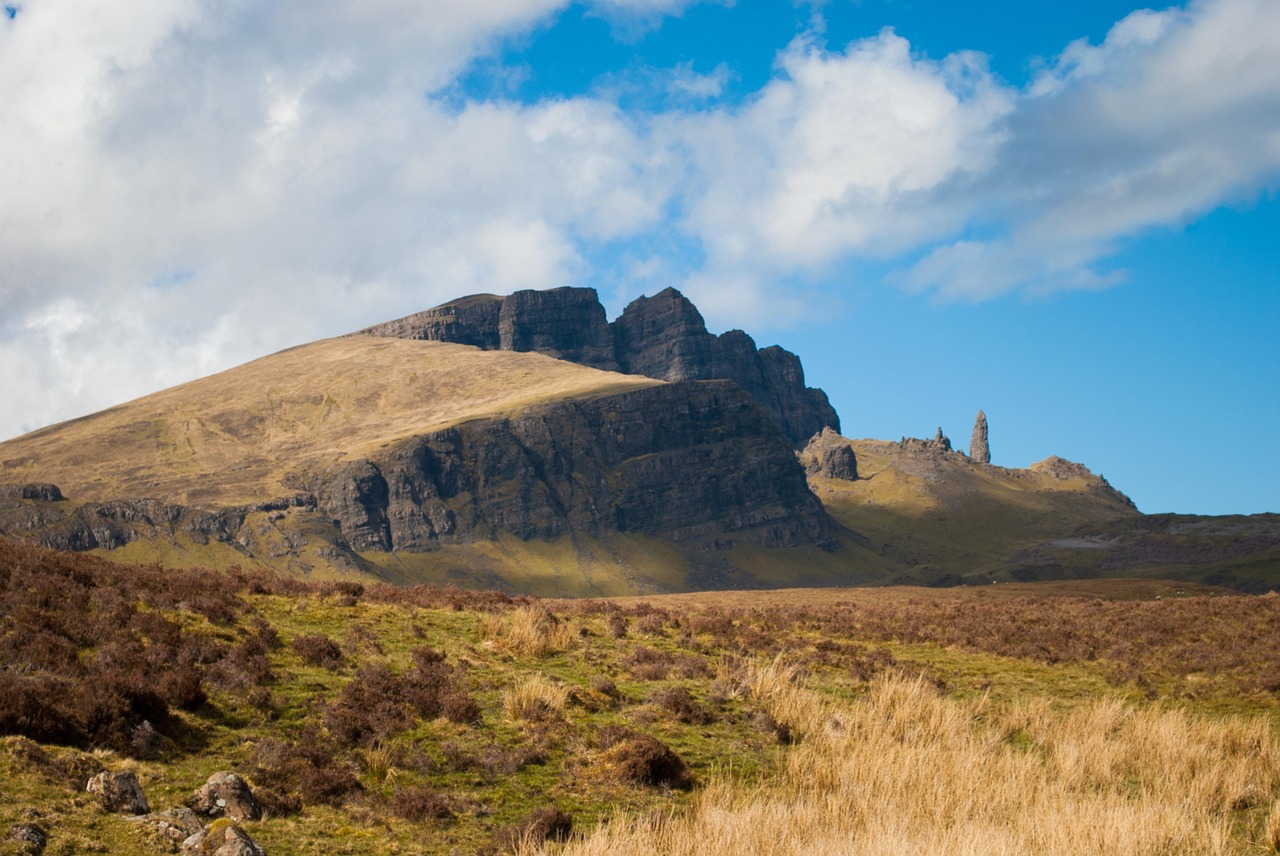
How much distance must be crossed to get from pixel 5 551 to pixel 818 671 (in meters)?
20.1

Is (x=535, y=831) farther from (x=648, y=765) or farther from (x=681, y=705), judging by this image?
(x=681, y=705)

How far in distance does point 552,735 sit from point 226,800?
6.22 metres

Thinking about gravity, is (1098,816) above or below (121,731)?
below

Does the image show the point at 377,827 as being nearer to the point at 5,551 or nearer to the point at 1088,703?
the point at 5,551

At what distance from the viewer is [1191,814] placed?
1566 cm

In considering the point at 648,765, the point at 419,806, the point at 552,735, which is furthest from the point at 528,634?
Answer: the point at 419,806

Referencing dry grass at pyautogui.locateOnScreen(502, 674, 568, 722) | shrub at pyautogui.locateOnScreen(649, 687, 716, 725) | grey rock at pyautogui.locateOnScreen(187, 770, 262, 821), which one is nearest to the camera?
grey rock at pyautogui.locateOnScreen(187, 770, 262, 821)

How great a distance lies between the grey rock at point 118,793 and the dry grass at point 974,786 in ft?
18.8

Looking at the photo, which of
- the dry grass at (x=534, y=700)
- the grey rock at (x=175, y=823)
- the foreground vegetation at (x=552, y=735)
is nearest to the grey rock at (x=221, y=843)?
the grey rock at (x=175, y=823)

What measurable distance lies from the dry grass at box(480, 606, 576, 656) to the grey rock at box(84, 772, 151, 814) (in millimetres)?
11132

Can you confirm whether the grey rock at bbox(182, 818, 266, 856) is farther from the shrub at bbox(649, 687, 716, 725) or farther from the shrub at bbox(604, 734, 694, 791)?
the shrub at bbox(649, 687, 716, 725)

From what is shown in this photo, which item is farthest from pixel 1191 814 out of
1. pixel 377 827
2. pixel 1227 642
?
pixel 1227 642

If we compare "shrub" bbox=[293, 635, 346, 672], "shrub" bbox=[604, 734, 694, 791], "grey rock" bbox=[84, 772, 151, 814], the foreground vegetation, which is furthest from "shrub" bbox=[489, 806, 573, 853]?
"shrub" bbox=[293, 635, 346, 672]

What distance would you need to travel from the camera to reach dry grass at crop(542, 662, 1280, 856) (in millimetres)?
13297
